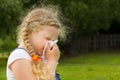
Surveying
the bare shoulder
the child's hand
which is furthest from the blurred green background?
the bare shoulder

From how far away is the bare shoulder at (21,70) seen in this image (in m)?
2.76

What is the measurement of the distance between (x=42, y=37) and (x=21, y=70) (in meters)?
0.26

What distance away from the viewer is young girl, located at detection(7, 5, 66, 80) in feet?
9.10

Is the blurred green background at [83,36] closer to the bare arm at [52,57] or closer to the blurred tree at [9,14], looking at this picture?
the blurred tree at [9,14]

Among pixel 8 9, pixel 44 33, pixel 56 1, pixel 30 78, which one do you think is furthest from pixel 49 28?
pixel 56 1

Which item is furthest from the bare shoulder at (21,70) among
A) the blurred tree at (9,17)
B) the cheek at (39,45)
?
the blurred tree at (9,17)

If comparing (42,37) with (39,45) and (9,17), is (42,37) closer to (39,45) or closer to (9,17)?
(39,45)

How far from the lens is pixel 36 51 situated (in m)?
2.86

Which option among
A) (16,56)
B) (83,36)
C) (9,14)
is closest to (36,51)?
(16,56)

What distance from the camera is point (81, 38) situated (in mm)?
39094

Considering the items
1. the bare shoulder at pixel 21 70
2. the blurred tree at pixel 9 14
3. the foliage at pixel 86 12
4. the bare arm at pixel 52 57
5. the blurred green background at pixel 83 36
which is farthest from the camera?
the foliage at pixel 86 12

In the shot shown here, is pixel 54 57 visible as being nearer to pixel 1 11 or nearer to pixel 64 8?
pixel 1 11

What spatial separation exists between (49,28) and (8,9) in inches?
888

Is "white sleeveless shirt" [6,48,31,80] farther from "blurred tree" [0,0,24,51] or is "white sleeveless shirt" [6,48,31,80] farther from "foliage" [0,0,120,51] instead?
"foliage" [0,0,120,51]
